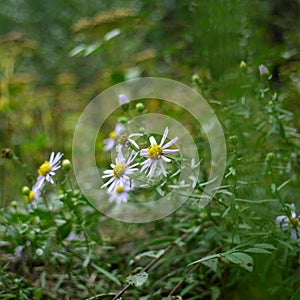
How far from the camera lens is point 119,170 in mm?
704

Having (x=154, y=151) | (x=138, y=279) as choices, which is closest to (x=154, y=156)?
(x=154, y=151)

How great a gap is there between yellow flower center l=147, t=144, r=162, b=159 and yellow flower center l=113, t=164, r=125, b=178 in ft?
0.16

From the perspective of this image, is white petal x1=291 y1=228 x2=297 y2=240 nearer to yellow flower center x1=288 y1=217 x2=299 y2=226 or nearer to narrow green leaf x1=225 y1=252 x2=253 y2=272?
yellow flower center x1=288 y1=217 x2=299 y2=226

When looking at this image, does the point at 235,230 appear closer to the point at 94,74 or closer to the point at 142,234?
the point at 142,234

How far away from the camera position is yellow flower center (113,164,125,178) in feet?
2.29

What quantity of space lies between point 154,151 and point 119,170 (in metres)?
0.07

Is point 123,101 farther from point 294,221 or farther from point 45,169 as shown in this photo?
point 294,221

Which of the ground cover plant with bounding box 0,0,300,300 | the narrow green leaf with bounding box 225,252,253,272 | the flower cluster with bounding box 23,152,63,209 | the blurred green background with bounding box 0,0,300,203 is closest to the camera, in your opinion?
the narrow green leaf with bounding box 225,252,253,272

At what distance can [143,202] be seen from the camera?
3.20 feet

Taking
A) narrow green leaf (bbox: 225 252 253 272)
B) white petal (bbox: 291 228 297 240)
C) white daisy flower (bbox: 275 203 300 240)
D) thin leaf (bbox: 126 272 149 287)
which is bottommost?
white petal (bbox: 291 228 297 240)

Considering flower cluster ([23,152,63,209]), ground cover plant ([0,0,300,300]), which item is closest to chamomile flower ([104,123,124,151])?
ground cover plant ([0,0,300,300])

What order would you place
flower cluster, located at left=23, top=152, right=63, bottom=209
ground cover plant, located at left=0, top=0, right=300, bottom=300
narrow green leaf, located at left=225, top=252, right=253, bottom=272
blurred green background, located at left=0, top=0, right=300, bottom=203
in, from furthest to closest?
1. blurred green background, located at left=0, top=0, right=300, bottom=203
2. flower cluster, located at left=23, top=152, right=63, bottom=209
3. ground cover plant, located at left=0, top=0, right=300, bottom=300
4. narrow green leaf, located at left=225, top=252, right=253, bottom=272

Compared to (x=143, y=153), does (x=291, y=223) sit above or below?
below

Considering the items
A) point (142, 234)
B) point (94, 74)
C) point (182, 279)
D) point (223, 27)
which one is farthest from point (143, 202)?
point (94, 74)
